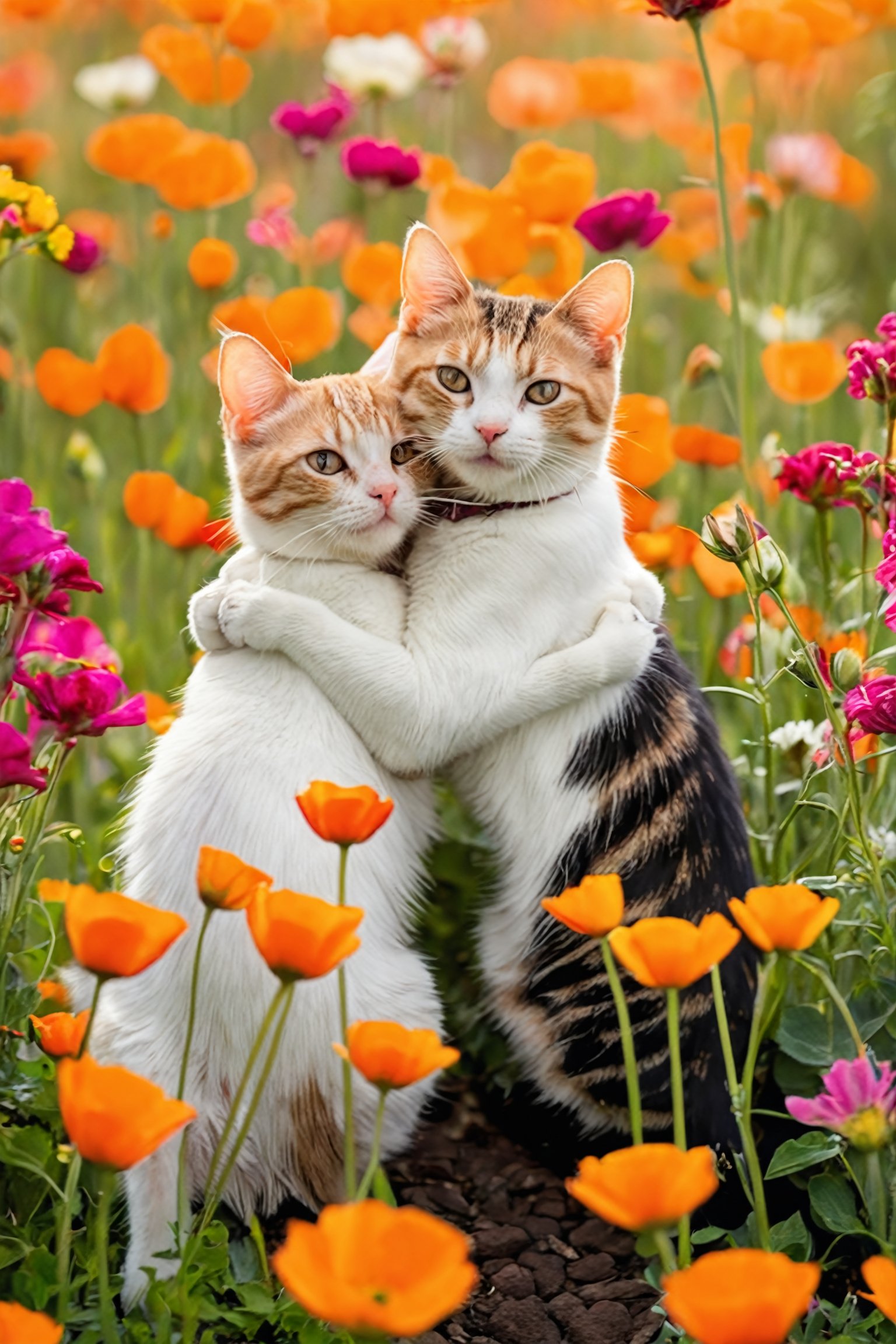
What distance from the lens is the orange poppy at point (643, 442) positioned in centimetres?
247

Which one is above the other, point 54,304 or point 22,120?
point 22,120

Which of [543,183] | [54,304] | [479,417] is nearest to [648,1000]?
[479,417]

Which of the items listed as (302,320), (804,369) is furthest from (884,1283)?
(302,320)

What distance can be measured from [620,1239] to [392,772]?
70cm

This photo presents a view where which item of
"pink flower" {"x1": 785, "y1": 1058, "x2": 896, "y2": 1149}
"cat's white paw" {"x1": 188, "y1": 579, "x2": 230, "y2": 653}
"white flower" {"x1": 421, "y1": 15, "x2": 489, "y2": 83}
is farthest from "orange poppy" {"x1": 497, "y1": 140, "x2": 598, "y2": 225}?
"pink flower" {"x1": 785, "y1": 1058, "x2": 896, "y2": 1149}

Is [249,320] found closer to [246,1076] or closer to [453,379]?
[453,379]

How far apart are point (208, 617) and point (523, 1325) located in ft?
3.15

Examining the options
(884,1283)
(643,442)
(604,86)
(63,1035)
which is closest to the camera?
(884,1283)

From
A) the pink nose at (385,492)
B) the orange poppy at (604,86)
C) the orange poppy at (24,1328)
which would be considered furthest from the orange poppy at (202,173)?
the orange poppy at (24,1328)

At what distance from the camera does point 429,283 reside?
2051 millimetres

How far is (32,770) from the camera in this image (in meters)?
1.50

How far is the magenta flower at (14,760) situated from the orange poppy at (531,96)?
2.75 m

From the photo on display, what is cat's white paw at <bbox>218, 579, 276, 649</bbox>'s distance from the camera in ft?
5.96

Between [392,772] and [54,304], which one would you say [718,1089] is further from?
[54,304]
